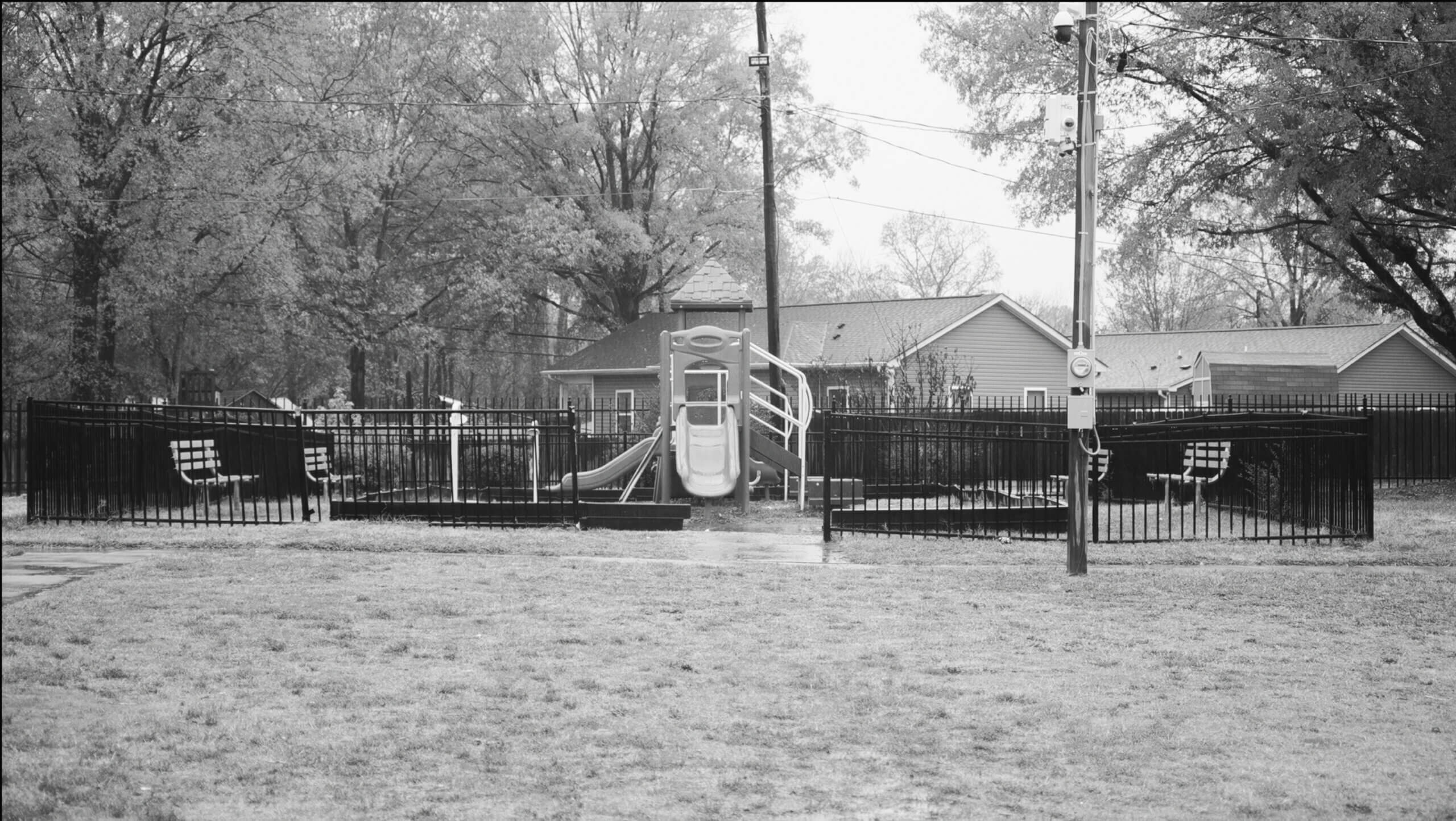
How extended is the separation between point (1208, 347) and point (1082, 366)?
117ft

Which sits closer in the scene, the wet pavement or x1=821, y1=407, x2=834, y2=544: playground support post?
the wet pavement

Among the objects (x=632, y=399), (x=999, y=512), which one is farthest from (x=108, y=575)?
(x=632, y=399)

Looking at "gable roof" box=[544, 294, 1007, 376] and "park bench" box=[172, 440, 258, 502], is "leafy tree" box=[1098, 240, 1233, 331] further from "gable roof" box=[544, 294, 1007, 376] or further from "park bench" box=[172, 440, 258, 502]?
"park bench" box=[172, 440, 258, 502]

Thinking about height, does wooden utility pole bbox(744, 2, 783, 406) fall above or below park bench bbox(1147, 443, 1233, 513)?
above

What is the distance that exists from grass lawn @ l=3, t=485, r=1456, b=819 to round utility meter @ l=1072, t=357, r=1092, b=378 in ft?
5.85

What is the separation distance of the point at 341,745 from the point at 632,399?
3280cm

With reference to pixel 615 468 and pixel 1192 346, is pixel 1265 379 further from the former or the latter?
pixel 615 468

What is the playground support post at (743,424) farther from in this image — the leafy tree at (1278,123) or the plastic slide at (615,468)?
the leafy tree at (1278,123)

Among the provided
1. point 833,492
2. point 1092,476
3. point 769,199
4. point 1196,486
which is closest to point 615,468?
point 833,492

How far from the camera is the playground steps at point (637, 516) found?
589 inches

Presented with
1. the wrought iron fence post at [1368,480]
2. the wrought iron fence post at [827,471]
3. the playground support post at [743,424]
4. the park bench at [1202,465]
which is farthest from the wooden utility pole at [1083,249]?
the playground support post at [743,424]

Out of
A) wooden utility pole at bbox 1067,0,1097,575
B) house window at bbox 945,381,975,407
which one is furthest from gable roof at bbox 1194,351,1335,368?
wooden utility pole at bbox 1067,0,1097,575

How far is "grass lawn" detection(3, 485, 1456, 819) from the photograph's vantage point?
16.3ft

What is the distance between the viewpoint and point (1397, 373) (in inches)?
1617
